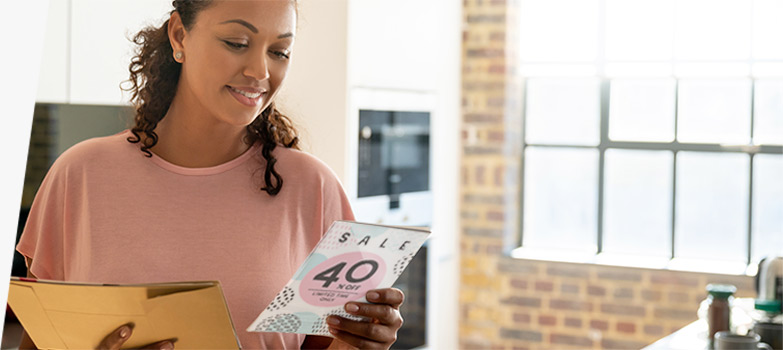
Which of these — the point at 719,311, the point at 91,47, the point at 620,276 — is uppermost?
the point at 91,47

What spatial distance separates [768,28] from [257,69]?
378cm

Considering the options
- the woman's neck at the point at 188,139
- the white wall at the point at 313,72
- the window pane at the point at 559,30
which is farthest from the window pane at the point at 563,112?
the woman's neck at the point at 188,139

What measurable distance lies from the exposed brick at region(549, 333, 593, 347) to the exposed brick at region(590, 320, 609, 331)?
0.08 m

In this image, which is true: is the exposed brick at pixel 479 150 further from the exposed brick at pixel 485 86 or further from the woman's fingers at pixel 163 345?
the woman's fingers at pixel 163 345

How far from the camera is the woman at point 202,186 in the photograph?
72 centimetres

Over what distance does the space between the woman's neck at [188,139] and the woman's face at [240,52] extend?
0.06 meters

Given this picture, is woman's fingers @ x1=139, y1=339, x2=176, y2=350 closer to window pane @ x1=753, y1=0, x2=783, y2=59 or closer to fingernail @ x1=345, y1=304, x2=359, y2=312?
fingernail @ x1=345, y1=304, x2=359, y2=312

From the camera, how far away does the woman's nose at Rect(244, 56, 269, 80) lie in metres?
A: 0.70

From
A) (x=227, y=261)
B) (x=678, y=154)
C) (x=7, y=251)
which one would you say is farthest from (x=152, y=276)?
(x=678, y=154)

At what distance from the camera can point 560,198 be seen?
4316 mm

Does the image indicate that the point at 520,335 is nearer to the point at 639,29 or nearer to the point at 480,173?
the point at 480,173

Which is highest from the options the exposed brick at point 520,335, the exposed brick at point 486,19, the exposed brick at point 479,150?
the exposed brick at point 486,19

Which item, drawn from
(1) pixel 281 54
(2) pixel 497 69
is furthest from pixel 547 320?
(1) pixel 281 54

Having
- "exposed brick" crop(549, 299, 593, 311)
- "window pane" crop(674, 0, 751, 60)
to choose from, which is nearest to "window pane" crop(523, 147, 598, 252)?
"exposed brick" crop(549, 299, 593, 311)
